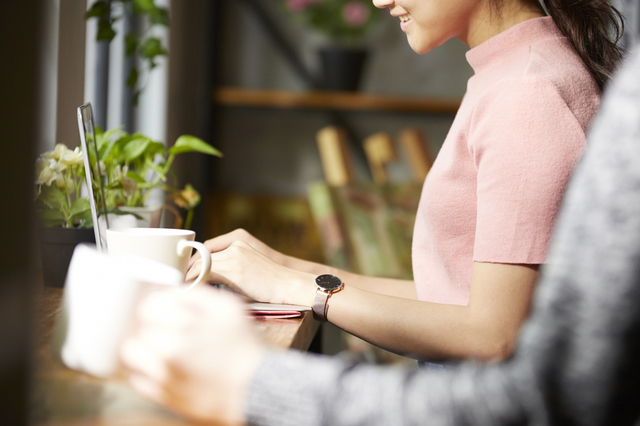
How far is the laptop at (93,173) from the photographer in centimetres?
65

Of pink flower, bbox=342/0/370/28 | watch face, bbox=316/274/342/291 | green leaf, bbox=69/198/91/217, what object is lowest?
watch face, bbox=316/274/342/291

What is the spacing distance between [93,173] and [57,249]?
11 centimetres

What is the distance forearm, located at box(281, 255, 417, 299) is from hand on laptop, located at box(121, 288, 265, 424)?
0.49 m

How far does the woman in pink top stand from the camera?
0.61m

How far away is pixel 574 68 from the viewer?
69cm

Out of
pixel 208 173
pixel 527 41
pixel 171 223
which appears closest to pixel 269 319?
pixel 527 41

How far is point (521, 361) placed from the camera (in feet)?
1.04

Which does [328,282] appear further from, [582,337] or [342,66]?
[342,66]

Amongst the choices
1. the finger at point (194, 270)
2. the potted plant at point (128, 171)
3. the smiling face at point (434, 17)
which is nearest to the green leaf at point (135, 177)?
the potted plant at point (128, 171)

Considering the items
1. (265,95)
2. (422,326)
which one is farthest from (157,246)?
(265,95)

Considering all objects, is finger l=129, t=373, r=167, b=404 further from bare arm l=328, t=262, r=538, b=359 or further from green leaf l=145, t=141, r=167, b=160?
green leaf l=145, t=141, r=167, b=160

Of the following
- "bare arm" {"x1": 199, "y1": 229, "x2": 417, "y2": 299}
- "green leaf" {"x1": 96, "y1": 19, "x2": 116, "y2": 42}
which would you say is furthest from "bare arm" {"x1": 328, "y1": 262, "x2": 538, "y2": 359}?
"green leaf" {"x1": 96, "y1": 19, "x2": 116, "y2": 42}

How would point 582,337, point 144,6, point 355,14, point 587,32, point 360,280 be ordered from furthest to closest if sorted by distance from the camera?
point 355,14 → point 144,6 → point 360,280 → point 587,32 → point 582,337

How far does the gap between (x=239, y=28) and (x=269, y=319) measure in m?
2.06
